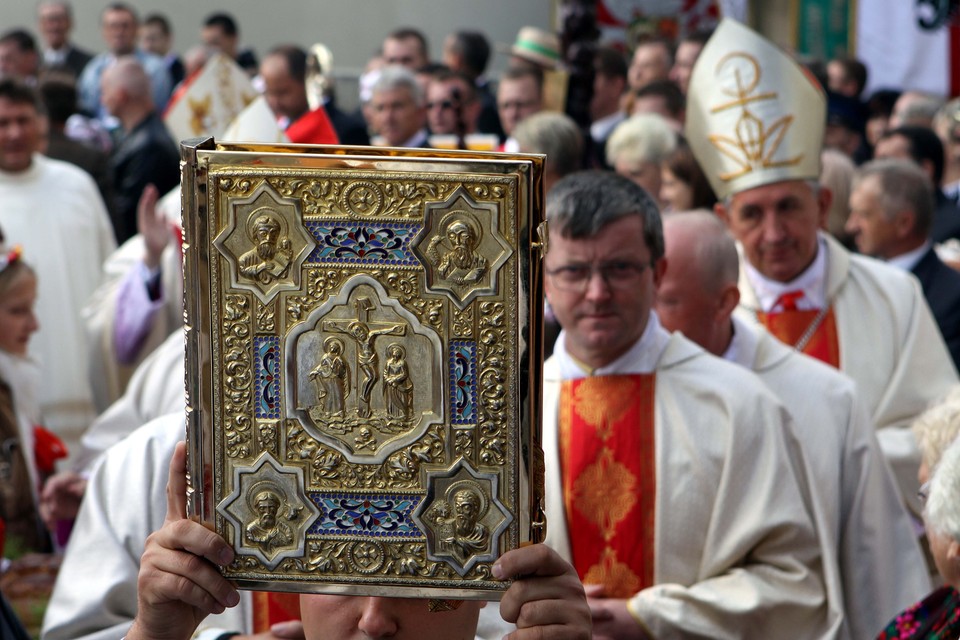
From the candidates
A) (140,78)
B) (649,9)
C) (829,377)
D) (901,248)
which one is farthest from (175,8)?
(829,377)

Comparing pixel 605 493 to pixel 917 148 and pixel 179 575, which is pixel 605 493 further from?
pixel 917 148

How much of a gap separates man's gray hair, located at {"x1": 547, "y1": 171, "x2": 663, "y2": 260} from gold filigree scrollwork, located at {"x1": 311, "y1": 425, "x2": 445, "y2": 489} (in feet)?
4.96

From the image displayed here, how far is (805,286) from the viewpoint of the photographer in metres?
4.72

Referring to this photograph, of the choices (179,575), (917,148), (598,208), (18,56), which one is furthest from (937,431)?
(18,56)

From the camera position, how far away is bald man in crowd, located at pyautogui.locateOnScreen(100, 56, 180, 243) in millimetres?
8523

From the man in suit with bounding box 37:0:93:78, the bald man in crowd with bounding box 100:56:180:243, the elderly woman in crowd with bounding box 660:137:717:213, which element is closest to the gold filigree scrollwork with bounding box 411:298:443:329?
the elderly woman in crowd with bounding box 660:137:717:213

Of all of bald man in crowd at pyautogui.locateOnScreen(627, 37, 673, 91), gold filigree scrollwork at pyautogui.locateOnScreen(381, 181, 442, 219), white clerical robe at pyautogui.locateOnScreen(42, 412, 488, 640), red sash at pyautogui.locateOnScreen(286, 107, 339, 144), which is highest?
bald man in crowd at pyautogui.locateOnScreen(627, 37, 673, 91)

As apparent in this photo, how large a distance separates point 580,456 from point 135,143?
18.8 ft

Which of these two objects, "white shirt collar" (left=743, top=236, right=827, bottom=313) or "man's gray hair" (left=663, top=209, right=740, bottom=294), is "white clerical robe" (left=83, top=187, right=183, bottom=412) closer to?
"white shirt collar" (left=743, top=236, right=827, bottom=313)

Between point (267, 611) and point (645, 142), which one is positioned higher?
point (645, 142)

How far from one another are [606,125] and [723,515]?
5.51 meters

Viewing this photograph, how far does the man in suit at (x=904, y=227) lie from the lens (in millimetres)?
5180

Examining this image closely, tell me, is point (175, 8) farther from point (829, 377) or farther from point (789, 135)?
point (829, 377)

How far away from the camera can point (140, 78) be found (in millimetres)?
8641
